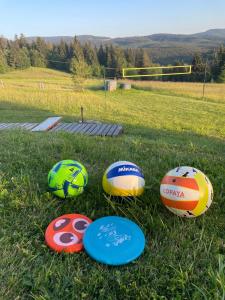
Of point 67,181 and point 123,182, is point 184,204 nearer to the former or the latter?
point 123,182

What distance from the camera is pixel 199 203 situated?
8.17 ft

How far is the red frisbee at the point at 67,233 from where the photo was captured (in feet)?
7.10

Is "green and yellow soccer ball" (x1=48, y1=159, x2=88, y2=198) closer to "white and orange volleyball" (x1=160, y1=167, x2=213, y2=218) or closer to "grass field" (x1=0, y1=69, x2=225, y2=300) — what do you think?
"grass field" (x1=0, y1=69, x2=225, y2=300)

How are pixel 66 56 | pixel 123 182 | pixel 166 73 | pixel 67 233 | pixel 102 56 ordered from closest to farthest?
pixel 67 233, pixel 123 182, pixel 166 73, pixel 66 56, pixel 102 56

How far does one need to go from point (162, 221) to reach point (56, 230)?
36.0 inches

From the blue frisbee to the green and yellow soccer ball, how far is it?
676 mm

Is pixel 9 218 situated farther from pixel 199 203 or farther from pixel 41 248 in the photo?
pixel 199 203

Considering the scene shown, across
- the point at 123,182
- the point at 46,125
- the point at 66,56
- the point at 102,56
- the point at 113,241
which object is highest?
the point at 66,56

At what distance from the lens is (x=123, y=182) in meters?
2.81

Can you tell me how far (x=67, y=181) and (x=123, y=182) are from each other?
1.89 feet

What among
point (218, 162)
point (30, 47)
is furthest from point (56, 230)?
point (30, 47)

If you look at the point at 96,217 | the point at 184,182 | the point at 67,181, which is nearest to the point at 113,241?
the point at 96,217

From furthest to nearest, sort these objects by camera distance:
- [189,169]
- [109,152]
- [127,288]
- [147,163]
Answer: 1. [109,152]
2. [147,163]
3. [189,169]
4. [127,288]

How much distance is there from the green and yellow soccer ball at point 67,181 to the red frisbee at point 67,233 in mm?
447
